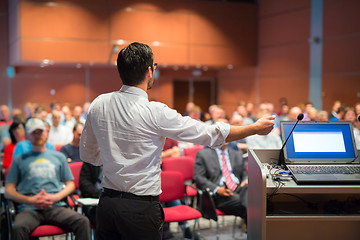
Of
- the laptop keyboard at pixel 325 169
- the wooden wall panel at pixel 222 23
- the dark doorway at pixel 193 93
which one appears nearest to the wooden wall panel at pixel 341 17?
the wooden wall panel at pixel 222 23

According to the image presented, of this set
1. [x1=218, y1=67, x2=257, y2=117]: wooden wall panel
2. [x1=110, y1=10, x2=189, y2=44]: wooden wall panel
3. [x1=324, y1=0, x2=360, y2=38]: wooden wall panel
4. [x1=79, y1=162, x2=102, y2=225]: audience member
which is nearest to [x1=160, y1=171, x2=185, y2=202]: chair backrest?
[x1=79, y1=162, x2=102, y2=225]: audience member

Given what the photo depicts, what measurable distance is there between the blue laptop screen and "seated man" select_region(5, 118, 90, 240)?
2.13 m

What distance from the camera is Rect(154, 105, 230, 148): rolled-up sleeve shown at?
7.11ft

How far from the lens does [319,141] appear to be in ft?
9.49

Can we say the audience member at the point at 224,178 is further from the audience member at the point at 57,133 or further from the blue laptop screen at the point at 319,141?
the audience member at the point at 57,133

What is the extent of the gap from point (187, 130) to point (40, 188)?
249cm

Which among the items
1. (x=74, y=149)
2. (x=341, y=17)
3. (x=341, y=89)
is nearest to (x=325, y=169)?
(x=74, y=149)

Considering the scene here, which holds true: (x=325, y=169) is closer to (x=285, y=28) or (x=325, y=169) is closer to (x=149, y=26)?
(x=149, y=26)

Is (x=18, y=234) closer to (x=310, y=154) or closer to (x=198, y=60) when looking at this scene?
(x=310, y=154)

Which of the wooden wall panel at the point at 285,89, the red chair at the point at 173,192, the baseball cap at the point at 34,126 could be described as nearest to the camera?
the baseball cap at the point at 34,126

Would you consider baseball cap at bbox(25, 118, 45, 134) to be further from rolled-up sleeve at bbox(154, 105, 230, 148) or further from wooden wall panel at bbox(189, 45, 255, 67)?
wooden wall panel at bbox(189, 45, 255, 67)

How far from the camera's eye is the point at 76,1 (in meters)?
11.4

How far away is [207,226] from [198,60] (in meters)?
8.08

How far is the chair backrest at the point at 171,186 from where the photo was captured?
4.63 meters
